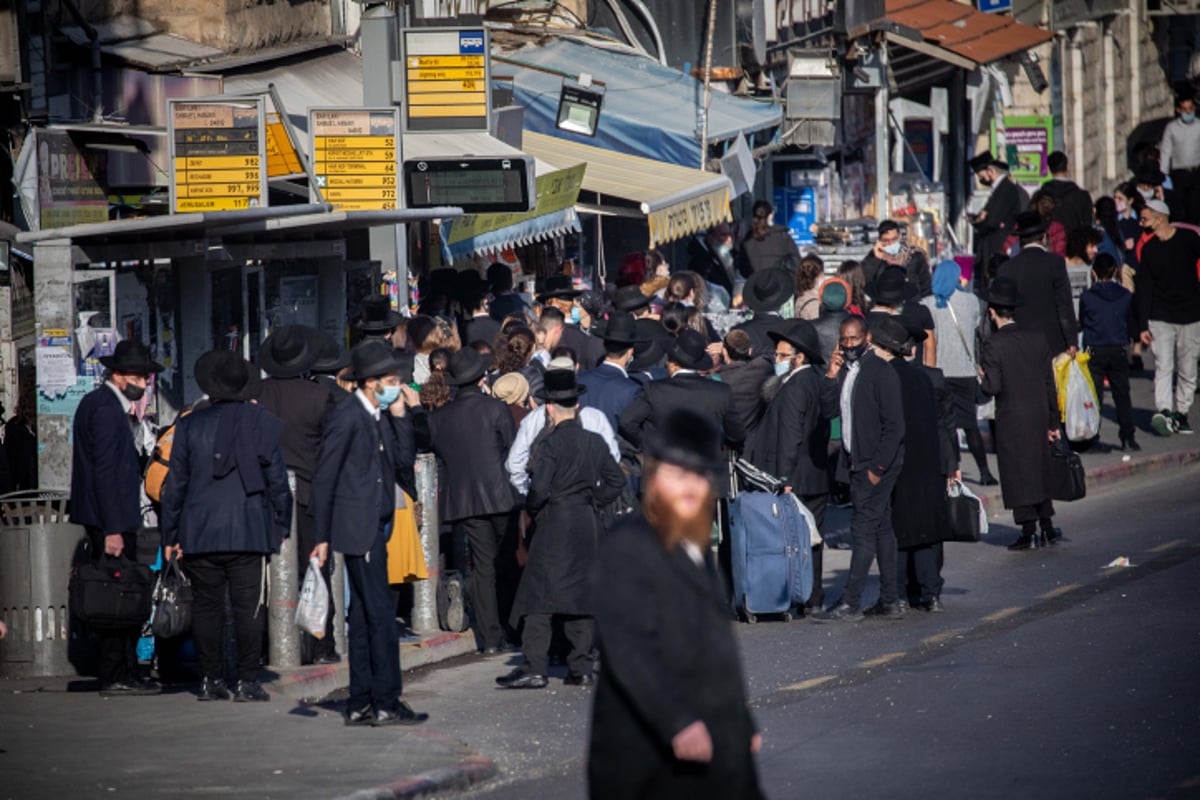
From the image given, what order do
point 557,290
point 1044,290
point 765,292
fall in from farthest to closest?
point 1044,290
point 557,290
point 765,292

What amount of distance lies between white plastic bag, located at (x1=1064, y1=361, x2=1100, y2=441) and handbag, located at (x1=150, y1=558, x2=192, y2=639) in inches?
322

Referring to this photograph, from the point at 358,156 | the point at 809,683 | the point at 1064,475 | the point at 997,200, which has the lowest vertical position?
the point at 809,683

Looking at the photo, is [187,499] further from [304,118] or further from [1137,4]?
[1137,4]

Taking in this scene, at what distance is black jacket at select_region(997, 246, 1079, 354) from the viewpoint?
18781mm

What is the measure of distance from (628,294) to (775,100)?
910 cm

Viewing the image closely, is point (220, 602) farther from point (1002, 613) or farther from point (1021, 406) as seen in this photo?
point (1021, 406)

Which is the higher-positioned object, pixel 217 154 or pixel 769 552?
pixel 217 154

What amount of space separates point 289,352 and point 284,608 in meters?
1.53

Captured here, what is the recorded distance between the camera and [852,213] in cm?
2884

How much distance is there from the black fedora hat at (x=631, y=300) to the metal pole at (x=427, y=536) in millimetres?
3698

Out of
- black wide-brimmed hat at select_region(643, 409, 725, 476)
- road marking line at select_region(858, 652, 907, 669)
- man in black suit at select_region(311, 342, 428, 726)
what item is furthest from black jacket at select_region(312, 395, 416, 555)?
black wide-brimmed hat at select_region(643, 409, 725, 476)

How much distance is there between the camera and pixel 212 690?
10906 millimetres

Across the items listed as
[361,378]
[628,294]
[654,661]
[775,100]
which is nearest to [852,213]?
[775,100]

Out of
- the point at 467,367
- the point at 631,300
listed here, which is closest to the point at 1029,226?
the point at 631,300
